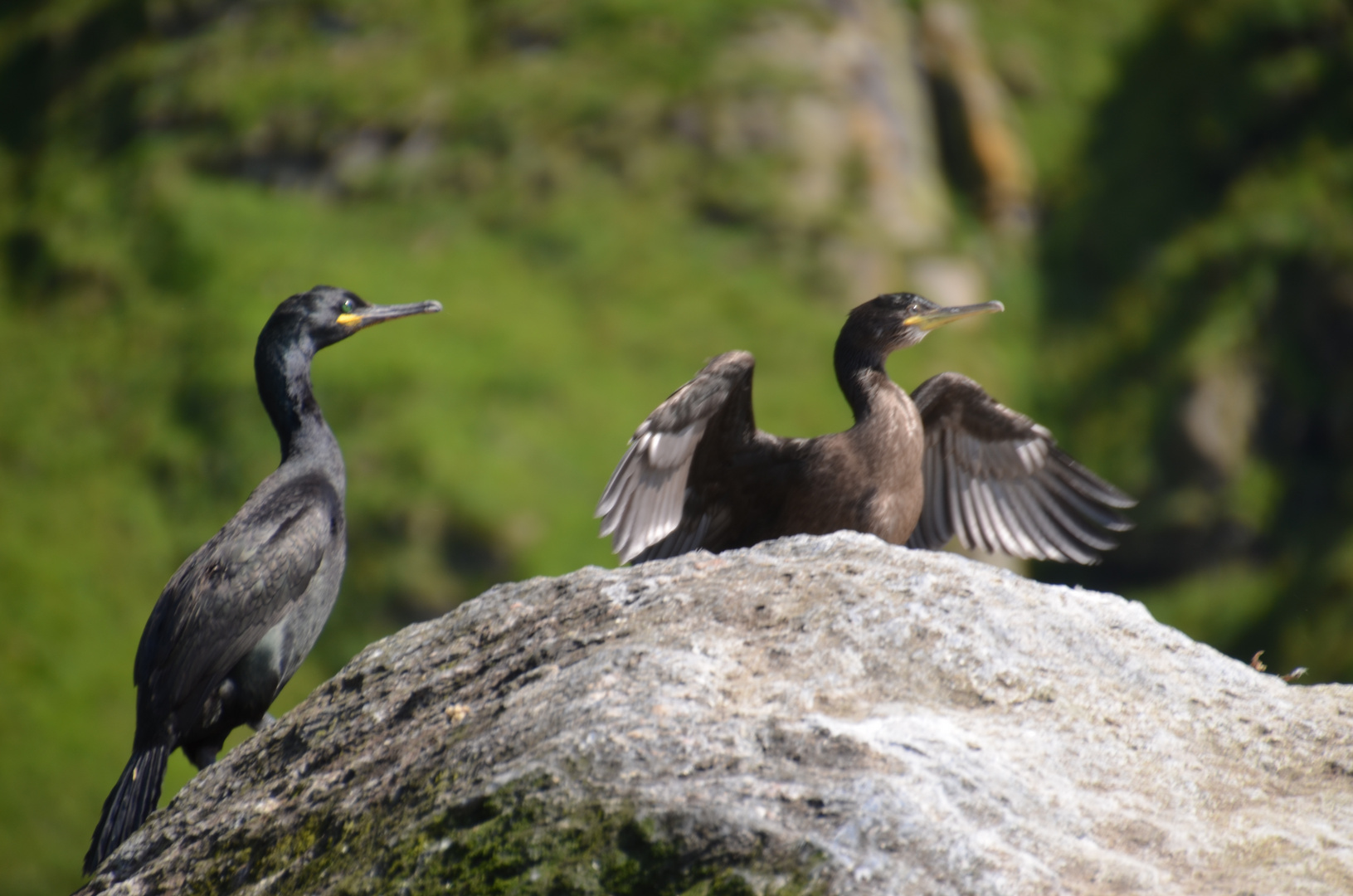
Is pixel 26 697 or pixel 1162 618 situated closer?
pixel 26 697

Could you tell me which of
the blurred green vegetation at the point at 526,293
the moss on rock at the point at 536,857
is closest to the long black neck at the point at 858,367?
the moss on rock at the point at 536,857

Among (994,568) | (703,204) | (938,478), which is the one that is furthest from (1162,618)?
(994,568)

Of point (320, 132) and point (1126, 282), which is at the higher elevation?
point (320, 132)

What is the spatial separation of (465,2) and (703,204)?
545 centimetres

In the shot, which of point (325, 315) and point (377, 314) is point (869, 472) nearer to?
point (377, 314)

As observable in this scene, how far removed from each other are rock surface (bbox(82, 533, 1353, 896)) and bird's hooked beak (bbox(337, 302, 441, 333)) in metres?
2.42

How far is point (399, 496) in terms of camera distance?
1392cm

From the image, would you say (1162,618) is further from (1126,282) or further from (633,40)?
(633,40)

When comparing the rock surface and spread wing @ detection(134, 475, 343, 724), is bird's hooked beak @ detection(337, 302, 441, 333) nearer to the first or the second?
spread wing @ detection(134, 475, 343, 724)

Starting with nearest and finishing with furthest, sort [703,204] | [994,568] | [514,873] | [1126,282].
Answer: [514,873] → [994,568] → [703,204] → [1126,282]

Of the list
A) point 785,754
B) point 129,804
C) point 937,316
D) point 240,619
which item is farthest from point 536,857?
point 937,316

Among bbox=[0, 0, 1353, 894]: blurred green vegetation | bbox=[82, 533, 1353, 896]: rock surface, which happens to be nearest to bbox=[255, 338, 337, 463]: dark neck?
bbox=[82, 533, 1353, 896]: rock surface

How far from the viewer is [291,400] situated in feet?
21.7

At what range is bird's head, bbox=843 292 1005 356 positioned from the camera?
21.9ft
